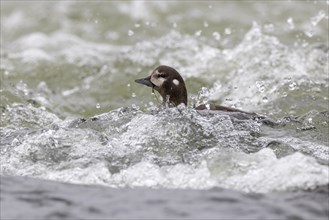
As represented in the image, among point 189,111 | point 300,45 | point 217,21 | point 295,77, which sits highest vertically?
point 217,21

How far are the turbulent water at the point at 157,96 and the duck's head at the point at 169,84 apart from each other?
437 millimetres

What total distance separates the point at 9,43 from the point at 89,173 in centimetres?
815

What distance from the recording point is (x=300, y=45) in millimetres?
12938

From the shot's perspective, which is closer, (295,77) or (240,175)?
(240,175)

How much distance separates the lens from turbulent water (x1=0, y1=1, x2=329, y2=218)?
6.20 m

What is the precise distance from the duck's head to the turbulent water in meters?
0.44

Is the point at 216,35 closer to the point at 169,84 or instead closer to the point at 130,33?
the point at 130,33

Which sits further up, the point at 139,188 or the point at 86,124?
the point at 86,124

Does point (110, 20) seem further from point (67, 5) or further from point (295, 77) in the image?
point (295, 77)

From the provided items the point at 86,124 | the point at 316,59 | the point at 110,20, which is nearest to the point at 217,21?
the point at 110,20

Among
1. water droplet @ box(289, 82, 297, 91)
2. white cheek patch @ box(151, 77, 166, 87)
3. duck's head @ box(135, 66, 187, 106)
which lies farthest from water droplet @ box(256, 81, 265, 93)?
white cheek patch @ box(151, 77, 166, 87)

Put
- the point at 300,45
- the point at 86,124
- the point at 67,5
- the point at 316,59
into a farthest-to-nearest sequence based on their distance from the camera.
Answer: the point at 67,5
the point at 300,45
the point at 316,59
the point at 86,124

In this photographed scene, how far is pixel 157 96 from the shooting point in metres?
9.98

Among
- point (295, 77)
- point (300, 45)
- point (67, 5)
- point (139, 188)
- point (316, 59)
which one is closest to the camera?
point (139, 188)
